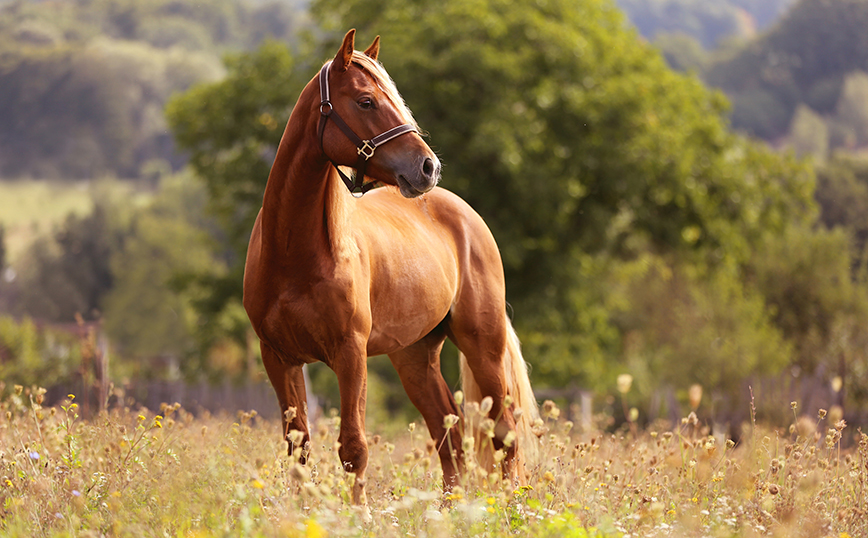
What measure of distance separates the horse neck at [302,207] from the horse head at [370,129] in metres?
0.15

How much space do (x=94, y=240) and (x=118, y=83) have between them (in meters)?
29.2

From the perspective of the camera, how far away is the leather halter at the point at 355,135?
394 cm

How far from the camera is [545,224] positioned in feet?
55.4

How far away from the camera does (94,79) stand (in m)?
78.0

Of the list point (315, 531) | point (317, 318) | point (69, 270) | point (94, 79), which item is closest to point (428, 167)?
point (317, 318)

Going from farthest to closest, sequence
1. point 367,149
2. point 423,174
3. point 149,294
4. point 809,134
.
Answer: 1. point 809,134
2. point 149,294
3. point 367,149
4. point 423,174

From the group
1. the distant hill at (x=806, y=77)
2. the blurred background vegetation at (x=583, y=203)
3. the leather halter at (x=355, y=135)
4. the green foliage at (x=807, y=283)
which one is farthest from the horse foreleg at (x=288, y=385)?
the distant hill at (x=806, y=77)

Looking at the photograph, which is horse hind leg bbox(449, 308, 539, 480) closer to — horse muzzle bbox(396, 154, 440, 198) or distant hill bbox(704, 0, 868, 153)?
horse muzzle bbox(396, 154, 440, 198)

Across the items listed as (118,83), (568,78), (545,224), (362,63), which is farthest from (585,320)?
(118,83)

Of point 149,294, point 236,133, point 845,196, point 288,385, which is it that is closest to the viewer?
point 288,385

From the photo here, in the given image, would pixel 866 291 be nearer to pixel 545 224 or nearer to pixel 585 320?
pixel 585 320

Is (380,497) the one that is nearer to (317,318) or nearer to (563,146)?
(317,318)

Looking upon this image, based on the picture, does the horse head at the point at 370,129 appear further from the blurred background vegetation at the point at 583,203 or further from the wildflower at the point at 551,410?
the blurred background vegetation at the point at 583,203

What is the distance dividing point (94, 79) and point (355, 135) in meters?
83.2
